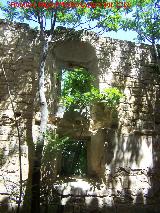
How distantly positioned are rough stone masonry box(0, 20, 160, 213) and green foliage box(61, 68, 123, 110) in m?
0.35

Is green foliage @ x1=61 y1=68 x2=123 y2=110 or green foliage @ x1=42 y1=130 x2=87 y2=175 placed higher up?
green foliage @ x1=61 y1=68 x2=123 y2=110

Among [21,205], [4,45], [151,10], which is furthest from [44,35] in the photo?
[21,205]

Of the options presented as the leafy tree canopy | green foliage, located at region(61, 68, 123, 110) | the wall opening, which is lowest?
the wall opening

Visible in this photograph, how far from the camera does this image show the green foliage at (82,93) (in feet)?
19.8

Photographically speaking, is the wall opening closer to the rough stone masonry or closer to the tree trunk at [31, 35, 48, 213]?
the rough stone masonry

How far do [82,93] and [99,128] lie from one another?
2.94 feet

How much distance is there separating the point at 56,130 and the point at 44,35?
Answer: 2.12 m

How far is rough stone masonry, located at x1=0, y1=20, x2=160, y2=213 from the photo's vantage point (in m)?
5.71

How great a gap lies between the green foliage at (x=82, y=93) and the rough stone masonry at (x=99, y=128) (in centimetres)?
35

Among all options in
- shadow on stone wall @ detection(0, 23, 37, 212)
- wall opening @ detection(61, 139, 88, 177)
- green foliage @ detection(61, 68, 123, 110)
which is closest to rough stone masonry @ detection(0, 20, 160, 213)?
shadow on stone wall @ detection(0, 23, 37, 212)

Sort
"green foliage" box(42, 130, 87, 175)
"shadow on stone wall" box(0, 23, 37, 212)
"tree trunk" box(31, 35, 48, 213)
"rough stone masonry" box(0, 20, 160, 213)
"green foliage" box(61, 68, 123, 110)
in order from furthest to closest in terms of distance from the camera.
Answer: "green foliage" box(42, 130, 87, 175), "green foliage" box(61, 68, 123, 110), "rough stone masonry" box(0, 20, 160, 213), "shadow on stone wall" box(0, 23, 37, 212), "tree trunk" box(31, 35, 48, 213)

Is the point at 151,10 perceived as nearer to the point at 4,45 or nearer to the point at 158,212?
the point at 4,45

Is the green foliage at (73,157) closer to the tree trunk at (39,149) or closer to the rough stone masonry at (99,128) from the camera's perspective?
the rough stone masonry at (99,128)

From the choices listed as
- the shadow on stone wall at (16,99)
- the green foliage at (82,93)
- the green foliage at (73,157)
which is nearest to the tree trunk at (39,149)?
the shadow on stone wall at (16,99)
